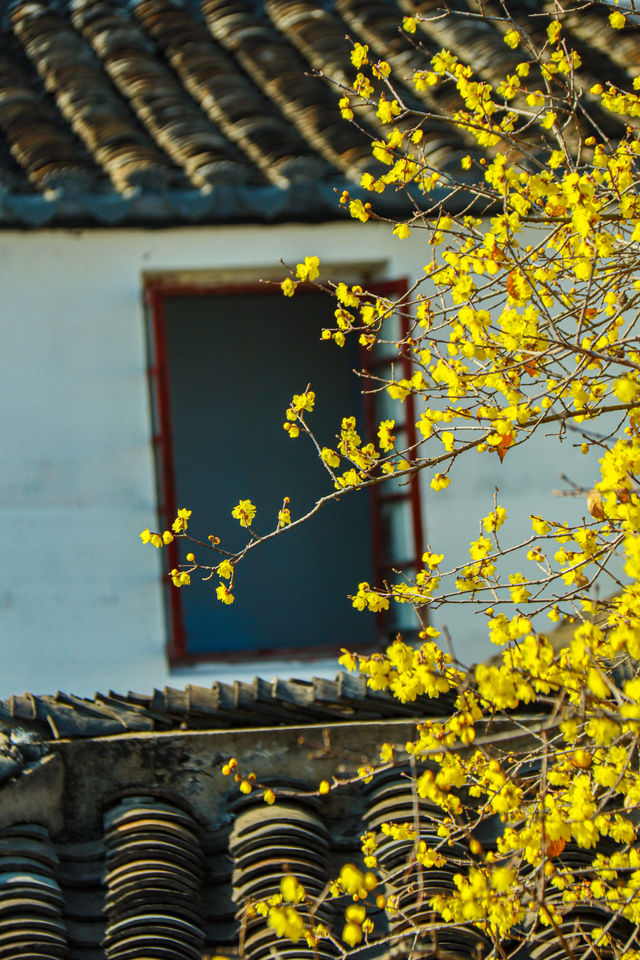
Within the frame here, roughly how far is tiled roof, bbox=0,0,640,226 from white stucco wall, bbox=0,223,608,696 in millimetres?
194

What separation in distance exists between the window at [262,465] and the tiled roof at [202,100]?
3.44 ft

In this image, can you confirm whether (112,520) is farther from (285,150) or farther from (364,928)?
(364,928)

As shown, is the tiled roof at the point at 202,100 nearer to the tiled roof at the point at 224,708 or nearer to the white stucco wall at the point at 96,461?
the white stucco wall at the point at 96,461

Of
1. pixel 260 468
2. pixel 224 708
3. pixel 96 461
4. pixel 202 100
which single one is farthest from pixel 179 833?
pixel 202 100

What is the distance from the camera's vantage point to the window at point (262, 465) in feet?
23.6

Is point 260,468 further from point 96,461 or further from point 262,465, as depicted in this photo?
point 96,461

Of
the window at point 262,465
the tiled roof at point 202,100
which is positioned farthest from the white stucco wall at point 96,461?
the window at point 262,465

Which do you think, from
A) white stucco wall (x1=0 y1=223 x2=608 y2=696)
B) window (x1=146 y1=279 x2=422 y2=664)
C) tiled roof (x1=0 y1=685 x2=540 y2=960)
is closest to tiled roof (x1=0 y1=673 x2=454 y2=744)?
tiled roof (x1=0 y1=685 x2=540 y2=960)

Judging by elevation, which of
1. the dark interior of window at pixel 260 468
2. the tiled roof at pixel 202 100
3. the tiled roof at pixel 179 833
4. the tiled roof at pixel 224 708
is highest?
the tiled roof at pixel 202 100

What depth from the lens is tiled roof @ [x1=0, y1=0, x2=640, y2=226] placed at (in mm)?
5949

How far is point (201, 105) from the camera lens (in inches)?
261

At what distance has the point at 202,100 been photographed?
6.62m

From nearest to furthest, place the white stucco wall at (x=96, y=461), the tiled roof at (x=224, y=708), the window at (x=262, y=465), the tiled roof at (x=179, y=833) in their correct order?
the tiled roof at (x=179, y=833) → the tiled roof at (x=224, y=708) → the white stucco wall at (x=96, y=461) → the window at (x=262, y=465)

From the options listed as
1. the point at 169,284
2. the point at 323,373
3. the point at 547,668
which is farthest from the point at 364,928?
the point at 323,373
